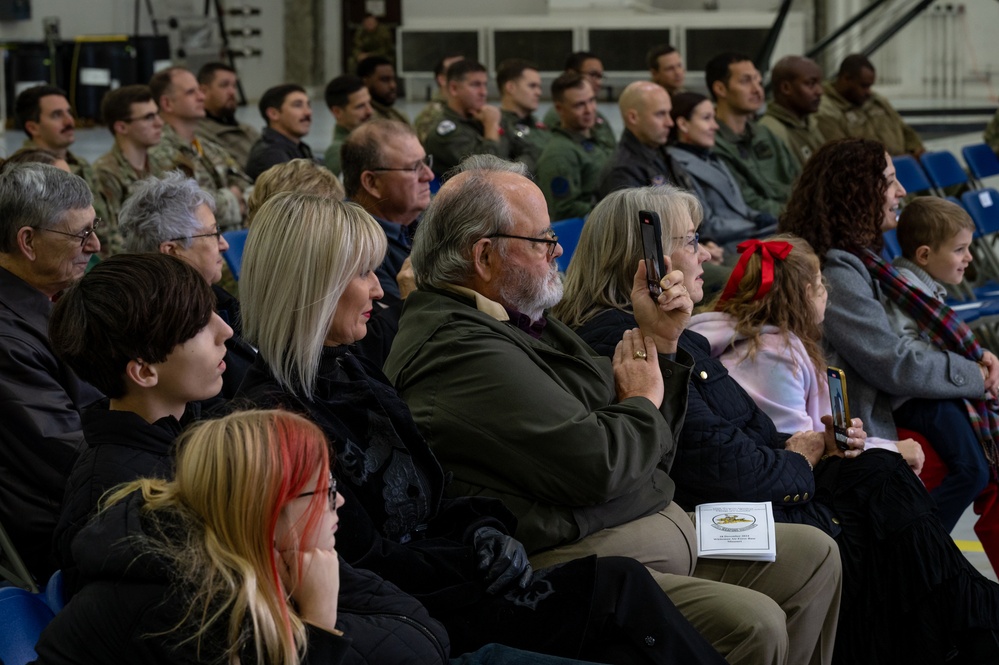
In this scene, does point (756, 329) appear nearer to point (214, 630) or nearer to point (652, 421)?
point (652, 421)

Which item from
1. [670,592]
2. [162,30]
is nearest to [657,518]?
[670,592]

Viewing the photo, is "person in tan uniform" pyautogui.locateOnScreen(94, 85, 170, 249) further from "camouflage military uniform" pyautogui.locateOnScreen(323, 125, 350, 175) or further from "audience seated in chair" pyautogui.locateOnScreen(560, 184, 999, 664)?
"audience seated in chair" pyautogui.locateOnScreen(560, 184, 999, 664)

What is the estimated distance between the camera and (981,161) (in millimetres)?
6902

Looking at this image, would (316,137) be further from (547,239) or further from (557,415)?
(557,415)

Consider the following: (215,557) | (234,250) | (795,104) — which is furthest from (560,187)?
(215,557)

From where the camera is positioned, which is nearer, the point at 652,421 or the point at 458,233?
the point at 652,421

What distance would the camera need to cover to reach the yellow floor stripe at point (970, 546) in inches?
155

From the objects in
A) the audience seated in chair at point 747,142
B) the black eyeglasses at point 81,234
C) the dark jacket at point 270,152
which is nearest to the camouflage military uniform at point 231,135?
the dark jacket at point 270,152

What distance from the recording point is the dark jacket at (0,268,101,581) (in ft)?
7.72

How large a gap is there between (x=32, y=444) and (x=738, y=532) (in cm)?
142

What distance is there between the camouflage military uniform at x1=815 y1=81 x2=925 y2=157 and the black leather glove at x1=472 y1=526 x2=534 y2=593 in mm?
5907

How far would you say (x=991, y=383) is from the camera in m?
3.45

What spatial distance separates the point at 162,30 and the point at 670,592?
639 inches

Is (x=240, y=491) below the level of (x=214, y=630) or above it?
above
